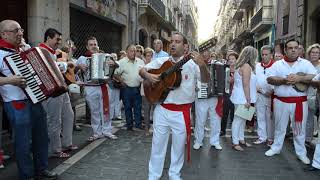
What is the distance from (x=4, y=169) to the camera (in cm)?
587

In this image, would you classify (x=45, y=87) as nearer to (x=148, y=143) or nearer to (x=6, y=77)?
(x=6, y=77)

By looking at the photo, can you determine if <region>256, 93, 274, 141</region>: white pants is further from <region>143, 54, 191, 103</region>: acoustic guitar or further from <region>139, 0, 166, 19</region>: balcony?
<region>139, 0, 166, 19</region>: balcony

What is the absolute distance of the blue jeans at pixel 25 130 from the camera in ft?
16.2

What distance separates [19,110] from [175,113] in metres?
1.86

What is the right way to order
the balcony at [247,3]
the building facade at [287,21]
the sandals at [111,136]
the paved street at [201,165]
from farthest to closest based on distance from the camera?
1. the balcony at [247,3]
2. the building facade at [287,21]
3. the sandals at [111,136]
4. the paved street at [201,165]

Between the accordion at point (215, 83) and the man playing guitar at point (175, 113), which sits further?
the accordion at point (215, 83)

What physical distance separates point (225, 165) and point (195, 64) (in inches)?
81.0

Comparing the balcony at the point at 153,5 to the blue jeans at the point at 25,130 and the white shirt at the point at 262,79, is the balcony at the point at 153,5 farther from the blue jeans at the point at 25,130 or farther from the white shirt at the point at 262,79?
the blue jeans at the point at 25,130

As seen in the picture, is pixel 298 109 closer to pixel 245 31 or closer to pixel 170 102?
pixel 170 102

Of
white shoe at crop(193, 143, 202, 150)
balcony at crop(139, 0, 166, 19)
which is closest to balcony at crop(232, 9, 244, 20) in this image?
balcony at crop(139, 0, 166, 19)

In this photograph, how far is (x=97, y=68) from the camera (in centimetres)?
750

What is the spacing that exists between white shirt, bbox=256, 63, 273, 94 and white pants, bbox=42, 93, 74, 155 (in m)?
3.65

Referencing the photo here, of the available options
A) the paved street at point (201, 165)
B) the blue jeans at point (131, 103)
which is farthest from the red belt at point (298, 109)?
the blue jeans at point (131, 103)

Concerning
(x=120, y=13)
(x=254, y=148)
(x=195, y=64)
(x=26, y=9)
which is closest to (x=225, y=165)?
(x=254, y=148)
